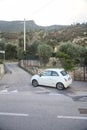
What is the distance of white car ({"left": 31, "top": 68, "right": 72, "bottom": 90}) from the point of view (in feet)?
66.9

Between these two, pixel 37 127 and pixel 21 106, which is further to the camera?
pixel 21 106

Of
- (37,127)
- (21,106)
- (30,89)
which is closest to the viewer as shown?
(37,127)

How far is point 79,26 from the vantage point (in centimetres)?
10000

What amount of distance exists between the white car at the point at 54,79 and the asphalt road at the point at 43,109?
0.74 meters

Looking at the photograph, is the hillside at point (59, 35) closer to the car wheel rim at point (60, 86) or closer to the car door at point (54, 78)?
the car door at point (54, 78)

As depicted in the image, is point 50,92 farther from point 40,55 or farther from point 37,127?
point 40,55

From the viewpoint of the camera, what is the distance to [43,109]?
515 inches

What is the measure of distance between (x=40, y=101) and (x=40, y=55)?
87.2 ft

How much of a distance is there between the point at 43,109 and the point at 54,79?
771cm

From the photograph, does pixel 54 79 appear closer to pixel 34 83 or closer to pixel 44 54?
pixel 34 83

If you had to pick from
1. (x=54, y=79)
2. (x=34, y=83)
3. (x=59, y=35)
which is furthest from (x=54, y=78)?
(x=59, y=35)

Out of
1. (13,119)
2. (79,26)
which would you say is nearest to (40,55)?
(13,119)

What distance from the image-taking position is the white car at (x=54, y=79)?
20384 mm

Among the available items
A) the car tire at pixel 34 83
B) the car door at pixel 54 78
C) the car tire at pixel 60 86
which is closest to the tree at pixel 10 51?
the car tire at pixel 34 83
